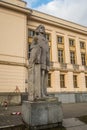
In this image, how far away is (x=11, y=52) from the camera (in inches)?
794

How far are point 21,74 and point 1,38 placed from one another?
5202mm

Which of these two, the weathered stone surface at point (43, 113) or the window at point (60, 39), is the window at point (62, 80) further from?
the weathered stone surface at point (43, 113)

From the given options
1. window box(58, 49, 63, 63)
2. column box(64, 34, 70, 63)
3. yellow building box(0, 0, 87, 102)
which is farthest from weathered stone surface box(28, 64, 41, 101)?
column box(64, 34, 70, 63)

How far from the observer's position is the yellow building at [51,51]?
64.7ft

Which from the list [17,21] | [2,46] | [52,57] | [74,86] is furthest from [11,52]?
[74,86]

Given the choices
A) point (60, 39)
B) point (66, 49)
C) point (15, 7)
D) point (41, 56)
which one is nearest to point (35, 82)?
point (41, 56)

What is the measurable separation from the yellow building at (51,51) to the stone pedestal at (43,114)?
45.8ft

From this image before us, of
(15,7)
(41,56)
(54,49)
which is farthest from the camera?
(54,49)

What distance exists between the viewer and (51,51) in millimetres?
24547

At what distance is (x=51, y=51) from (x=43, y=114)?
19.7 meters

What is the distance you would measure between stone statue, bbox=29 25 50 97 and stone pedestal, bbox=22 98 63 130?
0.56m

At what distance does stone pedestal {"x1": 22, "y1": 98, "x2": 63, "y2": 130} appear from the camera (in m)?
5.12

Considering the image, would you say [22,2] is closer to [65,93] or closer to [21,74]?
[21,74]

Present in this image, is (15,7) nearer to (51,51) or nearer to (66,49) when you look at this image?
(51,51)
